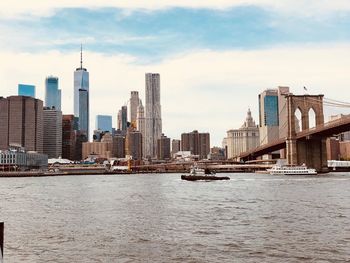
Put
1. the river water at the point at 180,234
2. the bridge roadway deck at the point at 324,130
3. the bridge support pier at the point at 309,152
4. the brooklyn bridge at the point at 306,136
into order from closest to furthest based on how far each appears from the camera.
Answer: the river water at the point at 180,234, the bridge roadway deck at the point at 324,130, the brooklyn bridge at the point at 306,136, the bridge support pier at the point at 309,152

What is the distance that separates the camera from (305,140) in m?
116

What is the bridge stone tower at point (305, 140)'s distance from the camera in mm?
114688

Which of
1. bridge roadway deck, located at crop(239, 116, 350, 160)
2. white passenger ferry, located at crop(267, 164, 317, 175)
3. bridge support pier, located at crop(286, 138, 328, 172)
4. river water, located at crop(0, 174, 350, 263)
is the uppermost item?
bridge roadway deck, located at crop(239, 116, 350, 160)

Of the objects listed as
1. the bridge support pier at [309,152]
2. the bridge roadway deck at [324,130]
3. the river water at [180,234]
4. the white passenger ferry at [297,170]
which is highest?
the bridge roadway deck at [324,130]

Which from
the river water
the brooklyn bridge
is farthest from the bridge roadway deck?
the river water

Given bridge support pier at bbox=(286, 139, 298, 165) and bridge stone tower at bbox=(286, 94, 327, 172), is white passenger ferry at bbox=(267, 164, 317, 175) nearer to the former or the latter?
bridge support pier at bbox=(286, 139, 298, 165)

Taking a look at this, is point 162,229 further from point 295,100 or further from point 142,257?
point 295,100

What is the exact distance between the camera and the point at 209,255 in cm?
1805

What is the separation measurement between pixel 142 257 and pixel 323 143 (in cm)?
10831

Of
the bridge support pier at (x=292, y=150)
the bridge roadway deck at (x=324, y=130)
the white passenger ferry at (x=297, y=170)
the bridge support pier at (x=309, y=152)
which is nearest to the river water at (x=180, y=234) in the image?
the bridge roadway deck at (x=324, y=130)

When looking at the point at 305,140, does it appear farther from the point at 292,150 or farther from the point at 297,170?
the point at 297,170

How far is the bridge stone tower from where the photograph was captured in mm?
114688

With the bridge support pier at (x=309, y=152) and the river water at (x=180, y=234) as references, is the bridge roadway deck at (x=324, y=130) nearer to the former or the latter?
the bridge support pier at (x=309, y=152)

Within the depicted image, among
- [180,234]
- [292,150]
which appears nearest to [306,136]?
[292,150]
